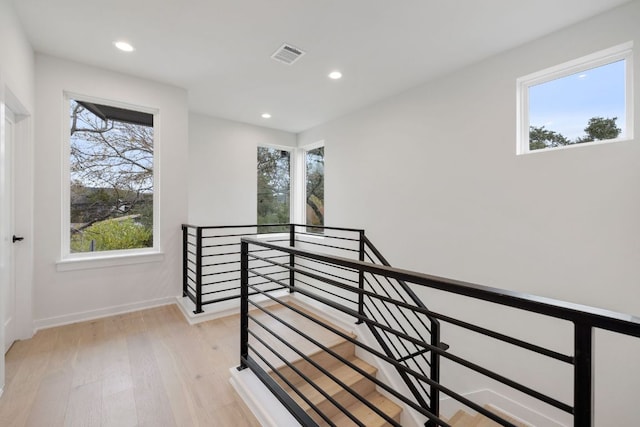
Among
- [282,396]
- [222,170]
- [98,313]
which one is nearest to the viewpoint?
[282,396]

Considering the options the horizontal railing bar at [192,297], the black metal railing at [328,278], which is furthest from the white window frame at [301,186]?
the horizontal railing bar at [192,297]

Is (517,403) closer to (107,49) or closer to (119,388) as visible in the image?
(119,388)

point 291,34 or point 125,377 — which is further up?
point 291,34

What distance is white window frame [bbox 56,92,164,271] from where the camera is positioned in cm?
276

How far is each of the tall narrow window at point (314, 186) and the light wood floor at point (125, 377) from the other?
268 centimetres

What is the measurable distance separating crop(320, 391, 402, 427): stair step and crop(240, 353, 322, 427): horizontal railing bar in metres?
0.92

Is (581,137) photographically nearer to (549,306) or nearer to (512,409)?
(549,306)

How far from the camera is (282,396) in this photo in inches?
62.7

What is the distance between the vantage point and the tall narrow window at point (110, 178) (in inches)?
113

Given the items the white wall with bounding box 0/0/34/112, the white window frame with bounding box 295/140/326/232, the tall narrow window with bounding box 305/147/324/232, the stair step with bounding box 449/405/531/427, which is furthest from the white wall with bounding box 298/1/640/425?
the white wall with bounding box 0/0/34/112

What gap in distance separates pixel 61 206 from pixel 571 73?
15.8 ft

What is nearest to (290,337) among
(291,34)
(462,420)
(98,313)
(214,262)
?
(462,420)

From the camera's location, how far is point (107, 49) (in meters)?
2.54

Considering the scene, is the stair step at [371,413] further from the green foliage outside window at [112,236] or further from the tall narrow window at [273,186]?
the tall narrow window at [273,186]
